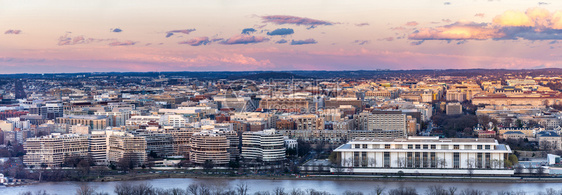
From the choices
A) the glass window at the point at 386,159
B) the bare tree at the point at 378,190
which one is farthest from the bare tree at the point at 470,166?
the bare tree at the point at 378,190

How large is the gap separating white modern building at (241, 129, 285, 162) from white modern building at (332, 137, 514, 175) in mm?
2183

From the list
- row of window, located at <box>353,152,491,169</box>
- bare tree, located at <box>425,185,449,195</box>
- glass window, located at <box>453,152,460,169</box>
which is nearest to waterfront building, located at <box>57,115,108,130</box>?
row of window, located at <box>353,152,491,169</box>

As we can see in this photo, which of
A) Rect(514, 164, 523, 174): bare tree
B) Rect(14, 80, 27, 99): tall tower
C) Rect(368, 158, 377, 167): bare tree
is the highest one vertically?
Rect(14, 80, 27, 99): tall tower

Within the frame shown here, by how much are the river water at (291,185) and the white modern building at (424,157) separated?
135cm

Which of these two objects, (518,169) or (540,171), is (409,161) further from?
(540,171)

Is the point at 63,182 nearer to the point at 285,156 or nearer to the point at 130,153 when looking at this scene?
the point at 130,153

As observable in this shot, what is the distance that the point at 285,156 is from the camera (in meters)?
26.5

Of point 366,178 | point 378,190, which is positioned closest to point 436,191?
point 378,190

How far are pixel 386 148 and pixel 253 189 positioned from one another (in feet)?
14.7

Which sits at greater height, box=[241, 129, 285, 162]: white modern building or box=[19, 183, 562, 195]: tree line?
box=[241, 129, 285, 162]: white modern building

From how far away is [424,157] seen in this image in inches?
935

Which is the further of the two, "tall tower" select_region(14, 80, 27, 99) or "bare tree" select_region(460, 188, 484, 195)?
"tall tower" select_region(14, 80, 27, 99)

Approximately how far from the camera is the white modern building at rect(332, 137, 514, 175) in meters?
23.3

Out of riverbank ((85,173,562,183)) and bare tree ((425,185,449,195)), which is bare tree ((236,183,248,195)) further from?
bare tree ((425,185,449,195))
